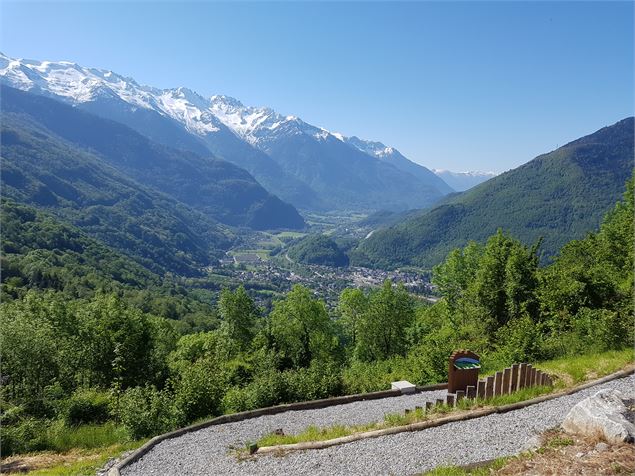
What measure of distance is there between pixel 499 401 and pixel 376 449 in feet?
14.1

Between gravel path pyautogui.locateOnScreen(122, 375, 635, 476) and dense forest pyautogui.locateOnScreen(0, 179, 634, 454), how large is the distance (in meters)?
3.22

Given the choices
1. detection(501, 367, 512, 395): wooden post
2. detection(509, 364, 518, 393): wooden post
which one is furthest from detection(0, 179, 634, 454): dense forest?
detection(501, 367, 512, 395): wooden post

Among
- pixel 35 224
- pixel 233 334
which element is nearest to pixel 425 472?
pixel 233 334

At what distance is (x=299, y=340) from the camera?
40938 mm

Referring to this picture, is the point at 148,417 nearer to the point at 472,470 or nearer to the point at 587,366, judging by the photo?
the point at 472,470

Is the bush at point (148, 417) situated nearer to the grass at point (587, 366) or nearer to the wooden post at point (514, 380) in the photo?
the wooden post at point (514, 380)

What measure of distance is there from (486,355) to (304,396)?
9.21 meters

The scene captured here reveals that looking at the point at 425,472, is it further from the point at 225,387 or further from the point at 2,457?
the point at 2,457

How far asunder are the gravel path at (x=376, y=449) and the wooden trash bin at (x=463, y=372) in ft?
6.12

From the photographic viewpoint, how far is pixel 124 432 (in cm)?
1667

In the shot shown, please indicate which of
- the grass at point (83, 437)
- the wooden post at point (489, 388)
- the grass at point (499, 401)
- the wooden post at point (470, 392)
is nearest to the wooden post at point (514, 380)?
the grass at point (499, 401)

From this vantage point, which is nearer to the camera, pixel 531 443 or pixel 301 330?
pixel 531 443

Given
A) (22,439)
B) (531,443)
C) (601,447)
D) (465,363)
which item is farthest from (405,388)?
(22,439)

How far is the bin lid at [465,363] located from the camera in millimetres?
13922
